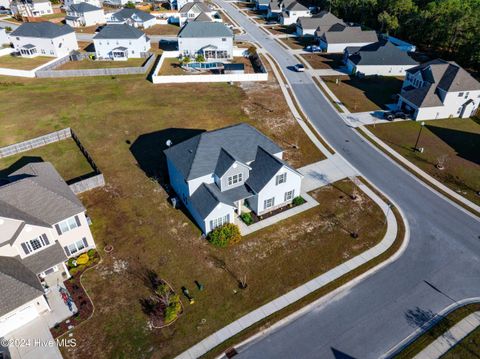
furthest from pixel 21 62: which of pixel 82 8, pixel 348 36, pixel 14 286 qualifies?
pixel 348 36

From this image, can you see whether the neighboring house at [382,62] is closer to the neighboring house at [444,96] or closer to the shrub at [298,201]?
the neighboring house at [444,96]

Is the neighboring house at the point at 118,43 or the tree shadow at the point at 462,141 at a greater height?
the neighboring house at the point at 118,43

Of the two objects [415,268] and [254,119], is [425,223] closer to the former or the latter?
[415,268]

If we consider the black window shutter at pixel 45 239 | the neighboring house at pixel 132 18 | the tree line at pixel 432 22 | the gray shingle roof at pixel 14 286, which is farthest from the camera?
the neighboring house at pixel 132 18

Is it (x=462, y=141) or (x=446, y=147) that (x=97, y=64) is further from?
(x=462, y=141)

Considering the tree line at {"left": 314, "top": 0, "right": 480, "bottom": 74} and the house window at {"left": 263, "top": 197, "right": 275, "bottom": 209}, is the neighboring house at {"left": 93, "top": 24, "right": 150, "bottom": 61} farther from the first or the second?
the tree line at {"left": 314, "top": 0, "right": 480, "bottom": 74}

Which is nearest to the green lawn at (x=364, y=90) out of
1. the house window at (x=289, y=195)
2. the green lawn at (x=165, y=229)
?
the green lawn at (x=165, y=229)

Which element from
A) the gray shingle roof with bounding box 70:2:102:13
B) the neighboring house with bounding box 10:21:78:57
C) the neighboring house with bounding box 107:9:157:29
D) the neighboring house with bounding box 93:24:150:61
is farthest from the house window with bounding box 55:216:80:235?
the gray shingle roof with bounding box 70:2:102:13
